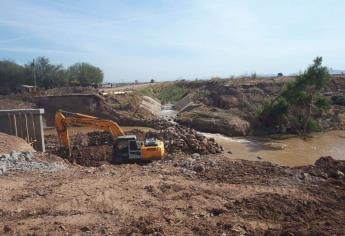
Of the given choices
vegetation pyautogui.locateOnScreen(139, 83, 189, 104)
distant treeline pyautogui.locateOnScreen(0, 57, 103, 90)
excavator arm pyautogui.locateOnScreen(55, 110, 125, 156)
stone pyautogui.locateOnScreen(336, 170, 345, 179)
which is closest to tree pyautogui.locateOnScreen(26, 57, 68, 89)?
distant treeline pyautogui.locateOnScreen(0, 57, 103, 90)

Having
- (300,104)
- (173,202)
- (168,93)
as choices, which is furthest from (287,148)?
(168,93)

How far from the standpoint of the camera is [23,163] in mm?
18094

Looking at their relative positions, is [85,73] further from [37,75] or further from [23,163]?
[23,163]

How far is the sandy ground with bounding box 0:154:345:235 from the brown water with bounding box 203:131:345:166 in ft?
30.9

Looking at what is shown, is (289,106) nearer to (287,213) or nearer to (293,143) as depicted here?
(293,143)

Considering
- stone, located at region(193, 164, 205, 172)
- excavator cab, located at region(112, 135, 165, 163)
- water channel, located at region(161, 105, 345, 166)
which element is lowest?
water channel, located at region(161, 105, 345, 166)

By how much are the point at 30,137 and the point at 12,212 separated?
12843 millimetres

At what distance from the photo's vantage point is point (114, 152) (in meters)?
21.2

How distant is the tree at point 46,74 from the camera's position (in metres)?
64.9

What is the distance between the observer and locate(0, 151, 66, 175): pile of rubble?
17625 mm

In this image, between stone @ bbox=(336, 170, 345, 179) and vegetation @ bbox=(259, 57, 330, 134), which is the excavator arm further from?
vegetation @ bbox=(259, 57, 330, 134)

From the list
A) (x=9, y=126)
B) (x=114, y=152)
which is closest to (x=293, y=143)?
(x=114, y=152)

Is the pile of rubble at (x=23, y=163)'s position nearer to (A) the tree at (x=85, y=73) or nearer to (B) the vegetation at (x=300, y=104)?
(B) the vegetation at (x=300, y=104)

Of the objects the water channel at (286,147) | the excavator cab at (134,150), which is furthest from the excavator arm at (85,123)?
the water channel at (286,147)
